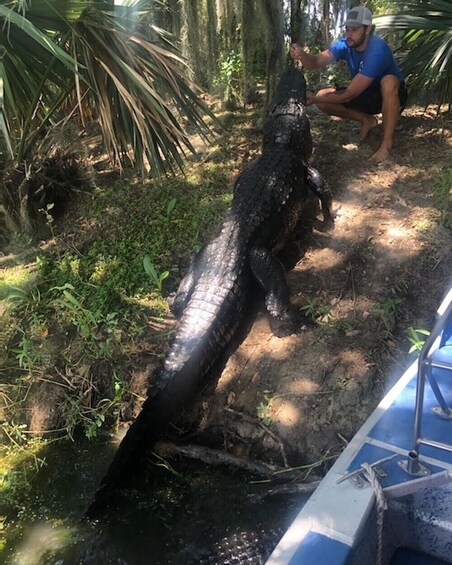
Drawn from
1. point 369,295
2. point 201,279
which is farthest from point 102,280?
point 369,295

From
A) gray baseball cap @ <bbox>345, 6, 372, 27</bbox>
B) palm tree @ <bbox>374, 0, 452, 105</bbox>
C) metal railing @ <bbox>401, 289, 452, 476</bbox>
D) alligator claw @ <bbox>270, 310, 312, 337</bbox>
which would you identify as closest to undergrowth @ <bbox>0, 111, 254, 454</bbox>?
alligator claw @ <bbox>270, 310, 312, 337</bbox>

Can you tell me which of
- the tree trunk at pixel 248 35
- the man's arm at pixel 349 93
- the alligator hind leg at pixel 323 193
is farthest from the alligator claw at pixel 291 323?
the tree trunk at pixel 248 35

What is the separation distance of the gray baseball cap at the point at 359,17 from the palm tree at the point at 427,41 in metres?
0.28

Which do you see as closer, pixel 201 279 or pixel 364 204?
pixel 201 279

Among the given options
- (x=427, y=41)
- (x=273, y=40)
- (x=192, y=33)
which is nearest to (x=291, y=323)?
(x=427, y=41)

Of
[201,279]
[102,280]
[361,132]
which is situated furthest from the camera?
[361,132]

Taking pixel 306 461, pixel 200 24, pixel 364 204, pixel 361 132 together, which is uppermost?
pixel 200 24

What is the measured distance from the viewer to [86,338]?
13.1 ft

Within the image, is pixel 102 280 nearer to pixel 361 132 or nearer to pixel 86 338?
pixel 86 338

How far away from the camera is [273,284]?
3.80 meters

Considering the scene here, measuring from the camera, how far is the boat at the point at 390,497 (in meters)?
1.68

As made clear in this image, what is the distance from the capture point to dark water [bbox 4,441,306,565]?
2709mm

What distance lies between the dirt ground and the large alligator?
211mm

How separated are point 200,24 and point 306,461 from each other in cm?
577
